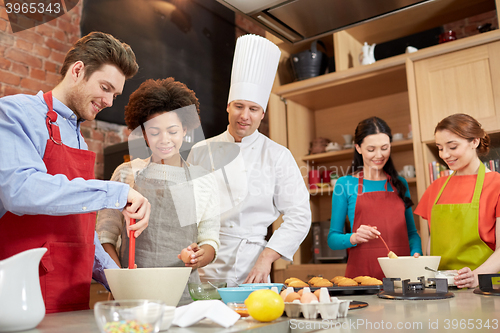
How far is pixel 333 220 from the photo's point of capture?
2.02 meters

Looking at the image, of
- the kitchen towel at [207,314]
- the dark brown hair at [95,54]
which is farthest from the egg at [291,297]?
the dark brown hair at [95,54]

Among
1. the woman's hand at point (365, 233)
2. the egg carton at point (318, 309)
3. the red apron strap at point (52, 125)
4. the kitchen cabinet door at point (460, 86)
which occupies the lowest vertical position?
the egg carton at point (318, 309)

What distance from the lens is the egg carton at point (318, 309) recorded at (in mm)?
628

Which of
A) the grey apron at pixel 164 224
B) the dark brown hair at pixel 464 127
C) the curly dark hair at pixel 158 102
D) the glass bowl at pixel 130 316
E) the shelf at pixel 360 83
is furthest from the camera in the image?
the shelf at pixel 360 83

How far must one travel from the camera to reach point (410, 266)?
1.01 meters

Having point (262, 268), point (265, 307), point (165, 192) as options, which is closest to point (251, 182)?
point (262, 268)

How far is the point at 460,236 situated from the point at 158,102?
48.3 inches

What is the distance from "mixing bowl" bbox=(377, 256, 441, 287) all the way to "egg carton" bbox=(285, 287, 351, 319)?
0.42 meters

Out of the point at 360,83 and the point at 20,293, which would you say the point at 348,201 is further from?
the point at 20,293

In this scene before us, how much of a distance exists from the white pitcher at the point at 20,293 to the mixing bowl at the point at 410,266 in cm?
80

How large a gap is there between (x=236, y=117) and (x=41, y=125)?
914mm

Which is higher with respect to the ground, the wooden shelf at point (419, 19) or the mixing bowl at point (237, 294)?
the wooden shelf at point (419, 19)

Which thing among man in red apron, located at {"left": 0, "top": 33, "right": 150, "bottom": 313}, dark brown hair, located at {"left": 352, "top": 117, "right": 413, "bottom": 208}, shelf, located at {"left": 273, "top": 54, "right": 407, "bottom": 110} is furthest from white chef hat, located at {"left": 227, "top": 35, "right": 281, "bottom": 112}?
shelf, located at {"left": 273, "top": 54, "right": 407, "bottom": 110}

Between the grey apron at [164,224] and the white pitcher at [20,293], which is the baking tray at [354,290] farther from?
the white pitcher at [20,293]
